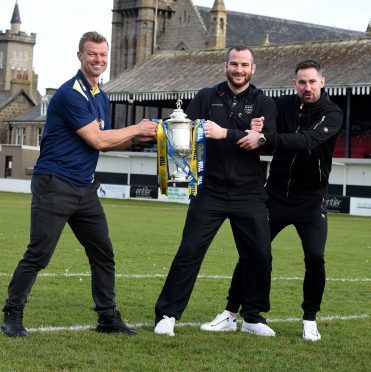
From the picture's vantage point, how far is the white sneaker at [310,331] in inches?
325

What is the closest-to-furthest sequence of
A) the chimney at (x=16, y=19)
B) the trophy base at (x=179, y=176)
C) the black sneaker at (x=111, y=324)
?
Result: the trophy base at (x=179, y=176)
the black sneaker at (x=111, y=324)
the chimney at (x=16, y=19)

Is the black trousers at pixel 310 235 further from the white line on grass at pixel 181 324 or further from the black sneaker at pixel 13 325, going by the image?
the black sneaker at pixel 13 325

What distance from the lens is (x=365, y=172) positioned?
49812 millimetres

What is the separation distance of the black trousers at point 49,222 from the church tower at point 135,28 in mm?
99145

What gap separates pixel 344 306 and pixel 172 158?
331cm

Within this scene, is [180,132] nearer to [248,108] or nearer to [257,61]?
[248,108]

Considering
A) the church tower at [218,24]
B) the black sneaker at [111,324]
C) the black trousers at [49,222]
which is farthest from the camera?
the church tower at [218,24]

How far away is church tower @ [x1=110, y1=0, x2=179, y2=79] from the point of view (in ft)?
362

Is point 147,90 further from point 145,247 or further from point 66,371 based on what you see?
point 66,371

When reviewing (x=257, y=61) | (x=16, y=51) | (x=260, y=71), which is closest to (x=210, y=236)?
(x=260, y=71)

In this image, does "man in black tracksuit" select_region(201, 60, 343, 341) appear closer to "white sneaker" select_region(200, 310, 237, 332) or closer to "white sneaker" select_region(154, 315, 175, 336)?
"white sneaker" select_region(200, 310, 237, 332)

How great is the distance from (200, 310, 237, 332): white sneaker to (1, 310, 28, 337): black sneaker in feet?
5.06

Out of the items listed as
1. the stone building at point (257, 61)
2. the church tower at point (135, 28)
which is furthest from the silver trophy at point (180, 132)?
the church tower at point (135, 28)

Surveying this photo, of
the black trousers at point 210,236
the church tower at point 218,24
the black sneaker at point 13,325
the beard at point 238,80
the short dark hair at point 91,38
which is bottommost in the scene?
the black sneaker at point 13,325
